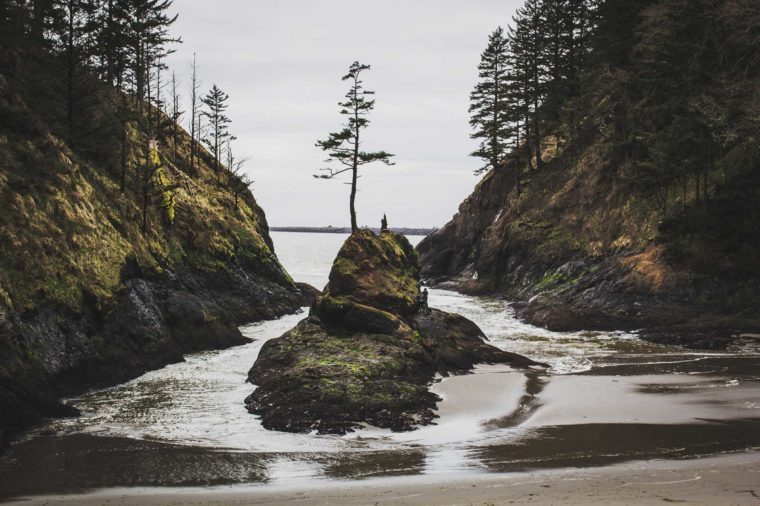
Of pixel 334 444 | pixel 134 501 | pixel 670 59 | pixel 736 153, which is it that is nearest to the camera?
pixel 134 501

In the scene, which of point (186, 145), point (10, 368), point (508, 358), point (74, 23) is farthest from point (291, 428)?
point (186, 145)

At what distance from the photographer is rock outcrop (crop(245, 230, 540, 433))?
13266 millimetres

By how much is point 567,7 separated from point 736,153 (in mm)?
25794

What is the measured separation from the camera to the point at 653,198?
35.1 meters

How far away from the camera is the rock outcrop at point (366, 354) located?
1327 centimetres

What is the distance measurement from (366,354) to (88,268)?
390 inches

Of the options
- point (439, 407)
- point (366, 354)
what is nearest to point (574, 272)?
point (366, 354)

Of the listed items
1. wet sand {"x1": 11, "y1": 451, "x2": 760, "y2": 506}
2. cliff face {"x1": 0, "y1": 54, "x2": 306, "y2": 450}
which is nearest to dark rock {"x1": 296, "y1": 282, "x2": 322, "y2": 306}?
cliff face {"x1": 0, "y1": 54, "x2": 306, "y2": 450}

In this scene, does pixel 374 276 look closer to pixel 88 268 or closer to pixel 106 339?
pixel 106 339

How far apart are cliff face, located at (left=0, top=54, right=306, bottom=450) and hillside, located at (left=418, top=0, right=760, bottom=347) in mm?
17979

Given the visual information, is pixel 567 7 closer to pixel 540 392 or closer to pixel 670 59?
pixel 670 59

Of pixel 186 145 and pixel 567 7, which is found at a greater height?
pixel 567 7

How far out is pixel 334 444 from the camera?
11555 millimetres

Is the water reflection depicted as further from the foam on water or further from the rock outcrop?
the rock outcrop
